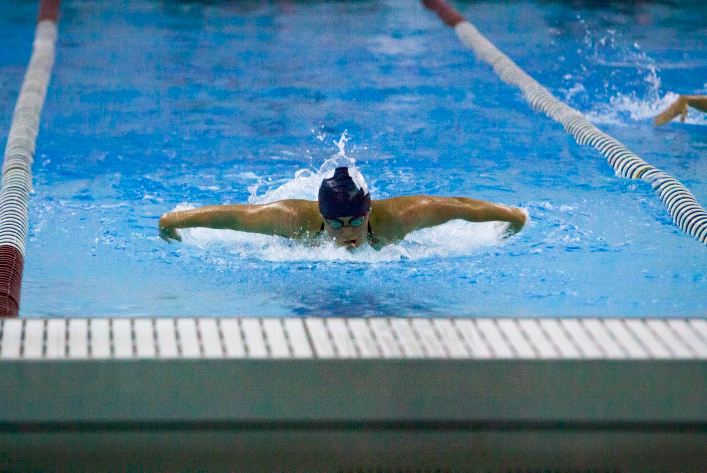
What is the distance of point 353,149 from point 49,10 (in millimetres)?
5715

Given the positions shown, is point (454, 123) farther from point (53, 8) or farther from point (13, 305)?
point (53, 8)

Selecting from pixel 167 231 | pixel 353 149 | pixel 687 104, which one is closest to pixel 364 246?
pixel 167 231

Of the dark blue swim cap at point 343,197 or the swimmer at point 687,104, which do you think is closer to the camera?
the dark blue swim cap at point 343,197

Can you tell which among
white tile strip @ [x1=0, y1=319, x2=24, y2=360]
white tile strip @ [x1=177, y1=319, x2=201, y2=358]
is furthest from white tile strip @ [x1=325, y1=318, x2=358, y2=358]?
white tile strip @ [x1=0, y1=319, x2=24, y2=360]

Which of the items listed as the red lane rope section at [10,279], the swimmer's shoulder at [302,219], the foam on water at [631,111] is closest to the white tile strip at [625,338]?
the swimmer's shoulder at [302,219]

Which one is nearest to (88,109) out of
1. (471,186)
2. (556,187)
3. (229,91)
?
(229,91)

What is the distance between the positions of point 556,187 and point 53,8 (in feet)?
23.8

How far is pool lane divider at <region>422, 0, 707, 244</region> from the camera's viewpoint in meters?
4.34

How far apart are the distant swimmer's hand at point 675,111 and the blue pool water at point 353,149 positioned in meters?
0.16

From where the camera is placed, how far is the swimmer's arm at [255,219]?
146 inches

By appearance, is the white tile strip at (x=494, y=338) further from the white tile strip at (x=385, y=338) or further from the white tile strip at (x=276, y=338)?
the white tile strip at (x=276, y=338)

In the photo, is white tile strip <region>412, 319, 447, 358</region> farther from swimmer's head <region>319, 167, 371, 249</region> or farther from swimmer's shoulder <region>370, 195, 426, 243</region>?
swimmer's shoulder <region>370, 195, 426, 243</region>

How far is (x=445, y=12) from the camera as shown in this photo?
9984 mm

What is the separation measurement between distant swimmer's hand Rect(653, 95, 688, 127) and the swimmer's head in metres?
3.14
